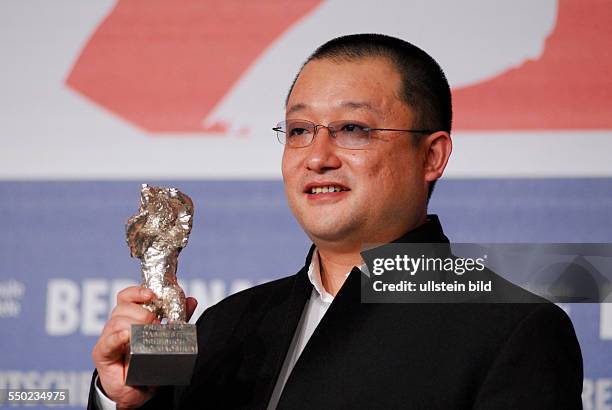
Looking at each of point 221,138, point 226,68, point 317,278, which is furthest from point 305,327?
point 226,68

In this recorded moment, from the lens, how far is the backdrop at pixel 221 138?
102 inches

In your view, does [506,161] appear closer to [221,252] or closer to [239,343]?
[221,252]

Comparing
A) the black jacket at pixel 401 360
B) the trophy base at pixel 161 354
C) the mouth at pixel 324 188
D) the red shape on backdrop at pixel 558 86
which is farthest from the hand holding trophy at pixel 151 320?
the red shape on backdrop at pixel 558 86

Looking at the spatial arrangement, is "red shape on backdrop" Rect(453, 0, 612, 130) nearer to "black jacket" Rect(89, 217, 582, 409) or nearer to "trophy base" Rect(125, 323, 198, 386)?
"black jacket" Rect(89, 217, 582, 409)

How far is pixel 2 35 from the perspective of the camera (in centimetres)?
284

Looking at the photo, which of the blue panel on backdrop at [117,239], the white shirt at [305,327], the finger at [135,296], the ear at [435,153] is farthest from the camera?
the blue panel on backdrop at [117,239]

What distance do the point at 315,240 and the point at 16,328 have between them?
3.87 ft

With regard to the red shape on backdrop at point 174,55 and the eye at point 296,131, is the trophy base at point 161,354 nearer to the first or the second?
the eye at point 296,131

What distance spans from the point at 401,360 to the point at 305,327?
0.24 meters

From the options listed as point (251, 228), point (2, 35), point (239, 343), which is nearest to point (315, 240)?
point (239, 343)

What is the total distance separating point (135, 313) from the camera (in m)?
1.60

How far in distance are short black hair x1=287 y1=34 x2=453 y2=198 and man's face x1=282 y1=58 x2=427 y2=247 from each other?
0.06 ft

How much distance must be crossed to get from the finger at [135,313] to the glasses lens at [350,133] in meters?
0.50

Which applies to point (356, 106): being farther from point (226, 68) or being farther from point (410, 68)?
point (226, 68)
